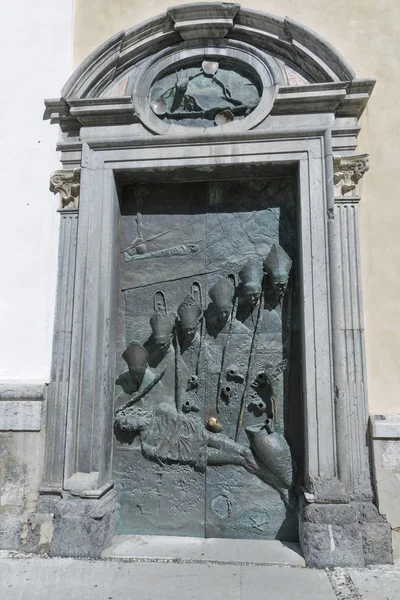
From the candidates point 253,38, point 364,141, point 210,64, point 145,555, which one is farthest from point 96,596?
point 253,38

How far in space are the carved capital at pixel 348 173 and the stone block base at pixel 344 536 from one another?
2.44 metres

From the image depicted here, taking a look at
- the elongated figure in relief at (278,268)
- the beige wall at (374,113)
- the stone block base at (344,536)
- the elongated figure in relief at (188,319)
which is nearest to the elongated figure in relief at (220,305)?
the elongated figure in relief at (188,319)

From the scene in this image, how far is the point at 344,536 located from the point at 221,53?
13.5ft

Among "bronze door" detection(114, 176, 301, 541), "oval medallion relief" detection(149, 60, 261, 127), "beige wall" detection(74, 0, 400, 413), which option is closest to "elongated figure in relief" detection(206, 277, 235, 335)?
"bronze door" detection(114, 176, 301, 541)

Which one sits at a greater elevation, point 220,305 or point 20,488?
point 220,305

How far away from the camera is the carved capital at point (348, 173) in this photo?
3916 millimetres

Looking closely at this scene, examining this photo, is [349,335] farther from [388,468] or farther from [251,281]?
[388,468]

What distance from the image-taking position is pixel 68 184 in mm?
4191

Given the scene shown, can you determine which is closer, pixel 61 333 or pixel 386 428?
pixel 386 428

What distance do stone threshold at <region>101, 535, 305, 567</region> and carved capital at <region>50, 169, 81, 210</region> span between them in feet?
9.34

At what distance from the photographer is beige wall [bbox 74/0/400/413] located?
3.75 metres

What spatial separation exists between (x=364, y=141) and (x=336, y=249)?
1008 mm

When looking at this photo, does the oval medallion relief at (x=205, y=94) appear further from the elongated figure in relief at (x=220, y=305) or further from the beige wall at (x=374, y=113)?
the elongated figure in relief at (x=220, y=305)

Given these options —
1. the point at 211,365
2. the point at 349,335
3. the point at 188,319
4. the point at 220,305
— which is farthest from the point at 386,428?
the point at 188,319
